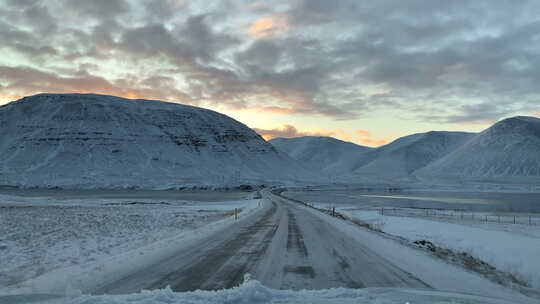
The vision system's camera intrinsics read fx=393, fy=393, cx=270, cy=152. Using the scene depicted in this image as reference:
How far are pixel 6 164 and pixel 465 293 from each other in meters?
189

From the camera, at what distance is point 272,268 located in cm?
1062

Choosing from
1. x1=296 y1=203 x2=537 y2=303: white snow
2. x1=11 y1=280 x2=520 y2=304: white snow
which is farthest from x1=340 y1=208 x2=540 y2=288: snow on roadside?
x1=11 y1=280 x2=520 y2=304: white snow

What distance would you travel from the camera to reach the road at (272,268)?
29.2ft

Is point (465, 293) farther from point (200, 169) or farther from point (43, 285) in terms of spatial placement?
point (200, 169)

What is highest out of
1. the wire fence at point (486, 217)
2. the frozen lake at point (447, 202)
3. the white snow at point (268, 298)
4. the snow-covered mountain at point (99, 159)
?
the snow-covered mountain at point (99, 159)

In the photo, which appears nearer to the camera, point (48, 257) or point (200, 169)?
point (48, 257)

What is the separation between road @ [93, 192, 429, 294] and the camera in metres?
8.89

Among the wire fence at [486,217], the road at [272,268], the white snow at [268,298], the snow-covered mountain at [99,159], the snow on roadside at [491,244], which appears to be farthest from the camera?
the snow-covered mountain at [99,159]

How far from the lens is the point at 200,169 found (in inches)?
7052

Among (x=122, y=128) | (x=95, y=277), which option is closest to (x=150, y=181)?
(x=122, y=128)

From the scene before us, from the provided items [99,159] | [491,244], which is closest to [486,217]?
[491,244]

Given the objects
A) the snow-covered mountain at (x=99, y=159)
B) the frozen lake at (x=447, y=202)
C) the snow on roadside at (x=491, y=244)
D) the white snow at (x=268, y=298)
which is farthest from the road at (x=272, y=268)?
the snow-covered mountain at (x=99, y=159)

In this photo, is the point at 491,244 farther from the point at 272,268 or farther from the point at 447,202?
the point at 447,202

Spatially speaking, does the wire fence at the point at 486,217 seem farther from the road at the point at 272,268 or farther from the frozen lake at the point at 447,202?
the road at the point at 272,268
